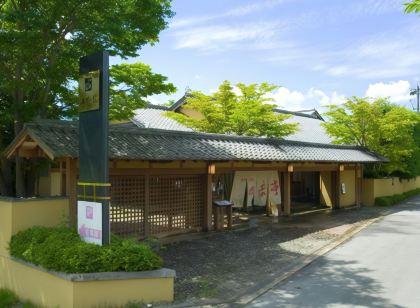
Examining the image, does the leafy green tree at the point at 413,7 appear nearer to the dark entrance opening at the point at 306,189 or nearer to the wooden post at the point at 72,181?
the wooden post at the point at 72,181

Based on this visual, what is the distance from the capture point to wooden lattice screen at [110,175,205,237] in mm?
12156

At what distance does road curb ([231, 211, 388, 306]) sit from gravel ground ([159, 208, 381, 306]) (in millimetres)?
170

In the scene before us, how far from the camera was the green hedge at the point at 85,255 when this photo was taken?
7.34 meters

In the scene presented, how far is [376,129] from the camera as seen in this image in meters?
25.1

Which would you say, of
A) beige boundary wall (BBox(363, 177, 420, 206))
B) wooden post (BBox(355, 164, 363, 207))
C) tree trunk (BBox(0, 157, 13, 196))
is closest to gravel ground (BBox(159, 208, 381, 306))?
tree trunk (BBox(0, 157, 13, 196))

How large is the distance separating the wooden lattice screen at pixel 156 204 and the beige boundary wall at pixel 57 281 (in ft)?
9.19

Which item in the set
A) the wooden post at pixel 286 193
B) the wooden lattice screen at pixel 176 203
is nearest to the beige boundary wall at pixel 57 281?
the wooden lattice screen at pixel 176 203

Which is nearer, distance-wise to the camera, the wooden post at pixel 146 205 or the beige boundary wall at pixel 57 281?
the beige boundary wall at pixel 57 281

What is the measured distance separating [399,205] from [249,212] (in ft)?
34.7

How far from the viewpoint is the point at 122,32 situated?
10531 millimetres

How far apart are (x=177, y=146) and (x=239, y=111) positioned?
27.9 feet

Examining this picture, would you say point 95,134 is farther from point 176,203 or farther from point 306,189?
point 306,189

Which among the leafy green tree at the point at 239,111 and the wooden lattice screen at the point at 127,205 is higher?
the leafy green tree at the point at 239,111

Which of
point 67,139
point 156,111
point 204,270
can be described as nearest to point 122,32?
point 67,139
